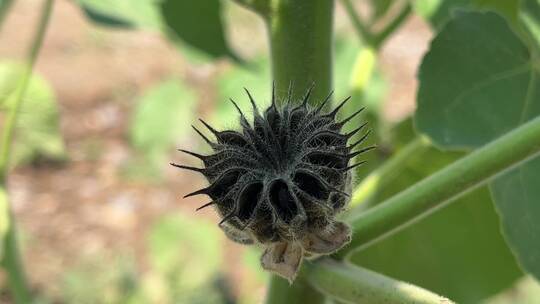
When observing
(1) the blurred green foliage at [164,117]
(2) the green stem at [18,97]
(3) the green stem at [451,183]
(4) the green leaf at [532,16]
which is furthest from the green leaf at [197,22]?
(1) the blurred green foliage at [164,117]

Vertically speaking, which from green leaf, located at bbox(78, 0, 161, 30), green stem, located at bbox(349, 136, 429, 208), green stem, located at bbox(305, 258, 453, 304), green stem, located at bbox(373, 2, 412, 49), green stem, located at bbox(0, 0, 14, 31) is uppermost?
green stem, located at bbox(0, 0, 14, 31)

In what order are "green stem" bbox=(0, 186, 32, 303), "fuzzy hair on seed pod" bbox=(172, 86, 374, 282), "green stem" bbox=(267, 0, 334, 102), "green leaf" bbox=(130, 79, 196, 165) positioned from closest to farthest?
"fuzzy hair on seed pod" bbox=(172, 86, 374, 282)
"green stem" bbox=(267, 0, 334, 102)
"green stem" bbox=(0, 186, 32, 303)
"green leaf" bbox=(130, 79, 196, 165)

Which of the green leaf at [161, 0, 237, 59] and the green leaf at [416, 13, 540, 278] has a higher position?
the green leaf at [161, 0, 237, 59]

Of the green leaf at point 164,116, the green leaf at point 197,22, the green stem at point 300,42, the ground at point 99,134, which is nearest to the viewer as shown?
the green stem at point 300,42

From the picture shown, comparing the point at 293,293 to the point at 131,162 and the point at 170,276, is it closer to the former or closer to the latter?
the point at 170,276

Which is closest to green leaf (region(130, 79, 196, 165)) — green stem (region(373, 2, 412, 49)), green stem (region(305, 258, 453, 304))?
green stem (region(373, 2, 412, 49))

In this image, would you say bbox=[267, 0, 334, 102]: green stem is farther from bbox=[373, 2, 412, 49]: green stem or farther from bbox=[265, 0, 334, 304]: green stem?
bbox=[373, 2, 412, 49]: green stem

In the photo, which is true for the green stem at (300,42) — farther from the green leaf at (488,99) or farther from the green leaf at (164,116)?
the green leaf at (164,116)
